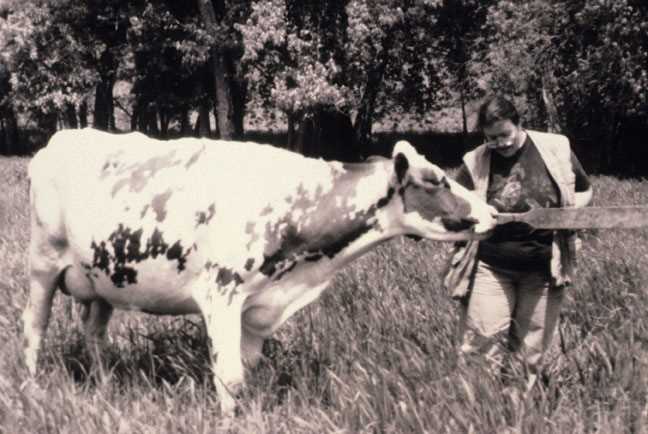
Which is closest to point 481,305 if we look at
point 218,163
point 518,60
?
point 218,163

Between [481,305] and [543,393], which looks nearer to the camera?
[543,393]

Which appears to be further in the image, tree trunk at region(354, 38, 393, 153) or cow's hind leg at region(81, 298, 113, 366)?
tree trunk at region(354, 38, 393, 153)

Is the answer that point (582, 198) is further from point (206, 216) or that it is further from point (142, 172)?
point (142, 172)

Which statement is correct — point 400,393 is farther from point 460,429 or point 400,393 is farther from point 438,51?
point 438,51

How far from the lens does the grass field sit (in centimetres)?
344

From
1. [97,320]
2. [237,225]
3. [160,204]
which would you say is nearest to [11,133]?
[97,320]

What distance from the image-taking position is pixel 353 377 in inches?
158

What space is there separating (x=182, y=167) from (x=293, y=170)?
0.65 meters

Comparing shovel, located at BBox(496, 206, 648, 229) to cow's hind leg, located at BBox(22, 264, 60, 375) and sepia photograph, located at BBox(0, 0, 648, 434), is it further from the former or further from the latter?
cow's hind leg, located at BBox(22, 264, 60, 375)

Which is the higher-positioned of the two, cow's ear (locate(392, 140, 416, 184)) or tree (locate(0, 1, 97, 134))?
tree (locate(0, 1, 97, 134))

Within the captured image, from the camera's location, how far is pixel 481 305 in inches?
181

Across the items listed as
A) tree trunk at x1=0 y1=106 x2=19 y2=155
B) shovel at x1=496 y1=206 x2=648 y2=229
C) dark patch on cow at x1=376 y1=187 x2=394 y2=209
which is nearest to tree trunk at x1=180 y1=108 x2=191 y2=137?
tree trunk at x1=0 y1=106 x2=19 y2=155

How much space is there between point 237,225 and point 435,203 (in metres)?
1.03

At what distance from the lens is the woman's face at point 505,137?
4207 millimetres
